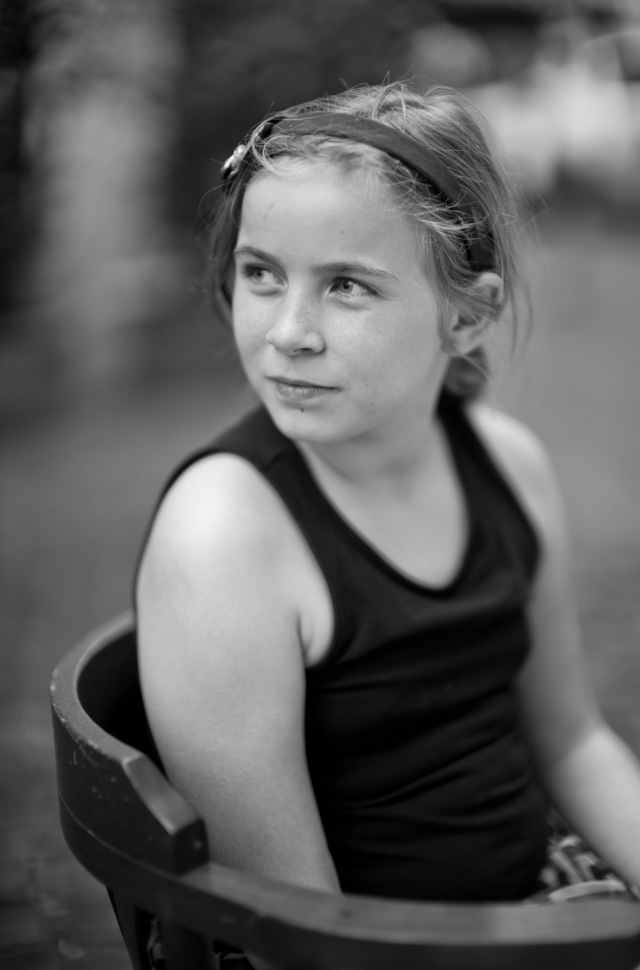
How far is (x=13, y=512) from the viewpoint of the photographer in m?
4.15

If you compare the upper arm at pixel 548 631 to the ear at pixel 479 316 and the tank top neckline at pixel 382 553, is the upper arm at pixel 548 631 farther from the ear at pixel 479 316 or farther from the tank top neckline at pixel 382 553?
the ear at pixel 479 316

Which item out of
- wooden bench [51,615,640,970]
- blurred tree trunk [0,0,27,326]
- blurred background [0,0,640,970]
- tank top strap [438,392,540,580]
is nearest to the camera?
wooden bench [51,615,640,970]

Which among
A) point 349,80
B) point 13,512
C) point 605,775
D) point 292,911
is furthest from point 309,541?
point 349,80

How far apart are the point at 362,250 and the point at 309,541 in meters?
0.36

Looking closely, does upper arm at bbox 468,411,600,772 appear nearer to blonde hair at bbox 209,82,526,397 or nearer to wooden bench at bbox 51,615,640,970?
blonde hair at bbox 209,82,526,397

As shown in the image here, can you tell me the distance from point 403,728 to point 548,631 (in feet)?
1.32

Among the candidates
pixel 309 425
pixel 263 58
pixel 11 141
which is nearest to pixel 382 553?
pixel 309 425

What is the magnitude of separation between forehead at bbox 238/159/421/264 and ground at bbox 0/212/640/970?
A: 1.98 ft

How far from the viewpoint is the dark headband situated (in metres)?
1.30

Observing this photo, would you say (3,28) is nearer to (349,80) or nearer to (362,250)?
(349,80)

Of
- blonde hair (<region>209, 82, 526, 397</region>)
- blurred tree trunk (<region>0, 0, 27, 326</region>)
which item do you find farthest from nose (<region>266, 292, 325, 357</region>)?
blurred tree trunk (<region>0, 0, 27, 326</region>)

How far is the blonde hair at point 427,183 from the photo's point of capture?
1.30 metres

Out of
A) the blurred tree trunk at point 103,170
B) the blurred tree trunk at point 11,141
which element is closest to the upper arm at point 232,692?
the blurred tree trunk at point 11,141

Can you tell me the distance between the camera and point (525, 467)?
1.73 meters
